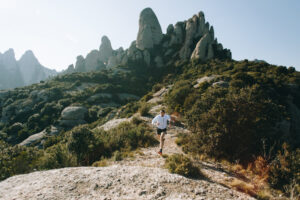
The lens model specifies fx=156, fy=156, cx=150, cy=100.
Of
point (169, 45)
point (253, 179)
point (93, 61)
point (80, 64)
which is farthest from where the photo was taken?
point (93, 61)

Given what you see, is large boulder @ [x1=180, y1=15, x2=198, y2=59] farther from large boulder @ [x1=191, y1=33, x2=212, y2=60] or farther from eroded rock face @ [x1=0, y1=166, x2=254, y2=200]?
eroded rock face @ [x1=0, y1=166, x2=254, y2=200]

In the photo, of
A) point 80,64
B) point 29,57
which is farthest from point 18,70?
point 80,64

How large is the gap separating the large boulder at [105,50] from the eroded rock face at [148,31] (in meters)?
32.3

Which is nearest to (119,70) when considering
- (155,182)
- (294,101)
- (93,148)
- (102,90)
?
(102,90)

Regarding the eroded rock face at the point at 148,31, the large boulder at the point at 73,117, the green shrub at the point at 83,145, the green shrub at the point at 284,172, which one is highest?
the eroded rock face at the point at 148,31

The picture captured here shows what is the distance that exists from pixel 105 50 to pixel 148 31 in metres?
40.0

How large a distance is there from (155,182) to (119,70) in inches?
2699

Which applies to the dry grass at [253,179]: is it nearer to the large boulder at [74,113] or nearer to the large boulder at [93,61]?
the large boulder at [74,113]

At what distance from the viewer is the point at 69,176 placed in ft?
18.2

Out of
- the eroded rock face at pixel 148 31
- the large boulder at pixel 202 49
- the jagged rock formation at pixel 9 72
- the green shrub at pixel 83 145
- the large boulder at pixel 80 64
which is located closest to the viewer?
the green shrub at pixel 83 145

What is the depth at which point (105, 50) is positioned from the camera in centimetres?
10519

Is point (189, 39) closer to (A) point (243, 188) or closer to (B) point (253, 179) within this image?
(B) point (253, 179)

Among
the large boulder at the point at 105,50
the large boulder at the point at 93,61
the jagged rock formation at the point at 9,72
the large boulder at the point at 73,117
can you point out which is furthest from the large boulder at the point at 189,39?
the jagged rock formation at the point at 9,72

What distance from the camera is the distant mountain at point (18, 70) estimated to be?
501 feet
